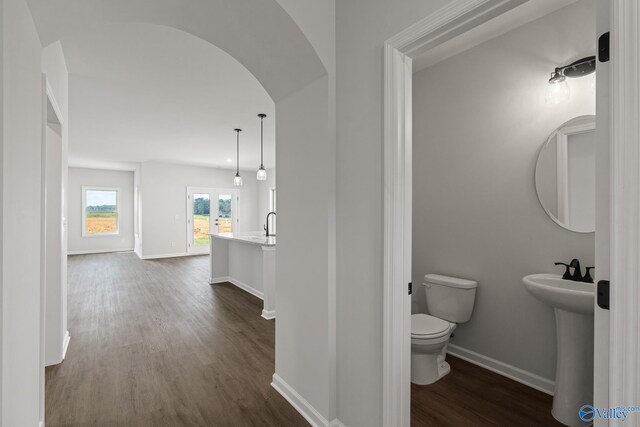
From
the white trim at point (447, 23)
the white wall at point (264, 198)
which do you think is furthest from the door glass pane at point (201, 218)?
Answer: the white trim at point (447, 23)

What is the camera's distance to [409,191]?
145 cm

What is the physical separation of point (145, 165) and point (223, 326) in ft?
21.7

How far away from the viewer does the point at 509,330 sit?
2.37m

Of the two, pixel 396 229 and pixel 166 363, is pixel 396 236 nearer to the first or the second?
pixel 396 229

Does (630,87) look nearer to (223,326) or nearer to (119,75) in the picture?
(223,326)

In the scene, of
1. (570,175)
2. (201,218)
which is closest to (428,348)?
(570,175)

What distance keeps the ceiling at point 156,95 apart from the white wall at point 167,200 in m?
1.48

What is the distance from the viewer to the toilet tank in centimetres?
251

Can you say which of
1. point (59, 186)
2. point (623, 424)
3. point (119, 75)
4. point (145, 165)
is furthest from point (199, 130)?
point (623, 424)

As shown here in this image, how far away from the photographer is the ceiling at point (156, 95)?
103 inches

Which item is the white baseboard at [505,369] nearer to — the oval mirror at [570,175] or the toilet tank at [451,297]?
the toilet tank at [451,297]

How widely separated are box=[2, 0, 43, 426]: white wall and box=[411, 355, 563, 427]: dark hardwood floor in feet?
6.37

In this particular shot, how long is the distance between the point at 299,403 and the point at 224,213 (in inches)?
340

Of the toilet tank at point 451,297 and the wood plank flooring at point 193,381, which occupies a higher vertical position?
the toilet tank at point 451,297
